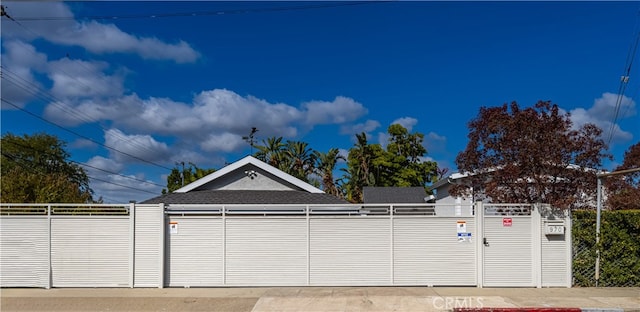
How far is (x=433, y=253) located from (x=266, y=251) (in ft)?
13.0

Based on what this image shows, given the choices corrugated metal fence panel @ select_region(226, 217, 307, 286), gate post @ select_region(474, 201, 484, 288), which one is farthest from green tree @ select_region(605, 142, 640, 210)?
corrugated metal fence panel @ select_region(226, 217, 307, 286)

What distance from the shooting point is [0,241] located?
11.6m

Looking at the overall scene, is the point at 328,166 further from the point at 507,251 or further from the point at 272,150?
the point at 507,251

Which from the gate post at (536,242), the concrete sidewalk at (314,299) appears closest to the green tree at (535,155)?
the gate post at (536,242)

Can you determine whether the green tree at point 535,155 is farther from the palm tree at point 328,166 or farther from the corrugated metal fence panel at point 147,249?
the palm tree at point 328,166

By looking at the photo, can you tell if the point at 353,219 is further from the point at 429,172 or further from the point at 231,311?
the point at 429,172

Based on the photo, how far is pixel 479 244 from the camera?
38.2ft

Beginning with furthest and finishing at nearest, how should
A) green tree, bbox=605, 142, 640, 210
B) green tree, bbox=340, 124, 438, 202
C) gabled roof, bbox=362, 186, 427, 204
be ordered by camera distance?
green tree, bbox=340, 124, 438, 202
gabled roof, bbox=362, 186, 427, 204
green tree, bbox=605, 142, 640, 210

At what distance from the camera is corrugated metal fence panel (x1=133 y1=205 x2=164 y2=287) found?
1158cm

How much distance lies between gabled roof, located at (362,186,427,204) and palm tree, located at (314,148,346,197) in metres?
11.5

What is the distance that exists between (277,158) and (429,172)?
12.4 meters

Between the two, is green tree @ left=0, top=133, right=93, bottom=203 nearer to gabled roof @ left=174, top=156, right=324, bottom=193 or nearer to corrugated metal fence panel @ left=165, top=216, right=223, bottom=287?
gabled roof @ left=174, top=156, right=324, bottom=193

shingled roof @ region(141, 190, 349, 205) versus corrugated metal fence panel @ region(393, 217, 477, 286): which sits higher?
shingled roof @ region(141, 190, 349, 205)

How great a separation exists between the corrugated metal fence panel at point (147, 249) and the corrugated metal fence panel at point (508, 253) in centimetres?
764
